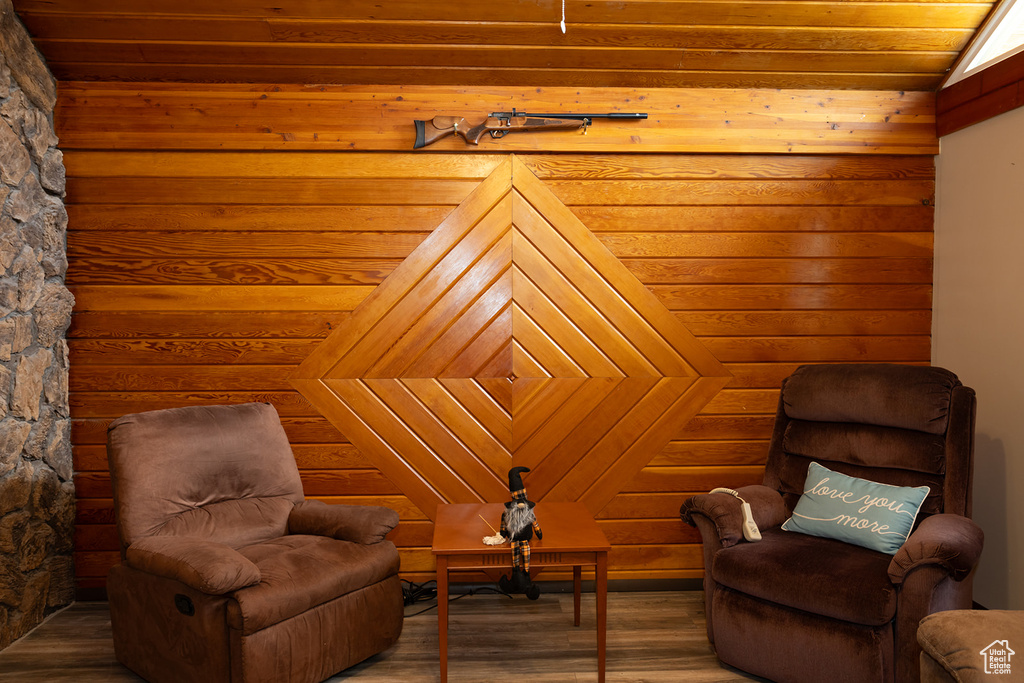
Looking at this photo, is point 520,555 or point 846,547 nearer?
point 520,555

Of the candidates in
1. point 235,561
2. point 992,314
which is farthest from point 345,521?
point 992,314

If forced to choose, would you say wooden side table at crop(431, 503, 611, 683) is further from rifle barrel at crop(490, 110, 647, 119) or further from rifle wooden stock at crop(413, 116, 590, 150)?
rifle barrel at crop(490, 110, 647, 119)

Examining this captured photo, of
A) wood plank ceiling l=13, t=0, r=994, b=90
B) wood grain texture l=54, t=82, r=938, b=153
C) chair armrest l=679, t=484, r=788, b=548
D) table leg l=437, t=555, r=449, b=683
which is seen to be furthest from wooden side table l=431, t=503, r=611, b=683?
wood plank ceiling l=13, t=0, r=994, b=90

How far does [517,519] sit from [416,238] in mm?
1487

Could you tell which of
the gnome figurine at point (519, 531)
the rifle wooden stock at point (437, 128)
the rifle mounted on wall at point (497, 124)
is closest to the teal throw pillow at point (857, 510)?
the gnome figurine at point (519, 531)

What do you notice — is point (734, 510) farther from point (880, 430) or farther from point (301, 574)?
point (301, 574)

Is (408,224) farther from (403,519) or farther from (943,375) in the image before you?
(943,375)

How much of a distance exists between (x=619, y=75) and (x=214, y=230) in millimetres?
1976

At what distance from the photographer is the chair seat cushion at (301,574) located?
7.04ft

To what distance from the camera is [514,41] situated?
9.82 feet

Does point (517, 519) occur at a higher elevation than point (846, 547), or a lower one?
higher

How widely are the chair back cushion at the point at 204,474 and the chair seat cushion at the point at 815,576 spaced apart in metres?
1.74

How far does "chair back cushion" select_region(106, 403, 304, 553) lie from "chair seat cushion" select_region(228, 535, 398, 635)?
0.17m

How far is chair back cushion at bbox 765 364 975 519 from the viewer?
2545mm
